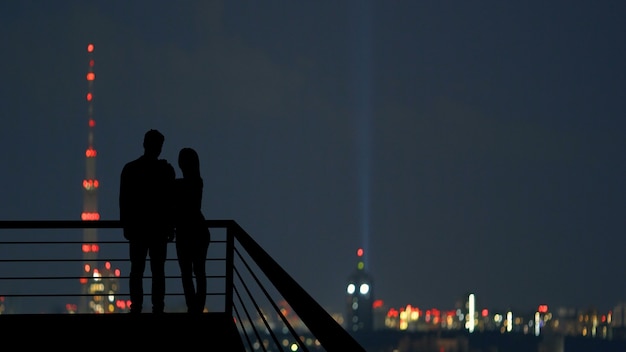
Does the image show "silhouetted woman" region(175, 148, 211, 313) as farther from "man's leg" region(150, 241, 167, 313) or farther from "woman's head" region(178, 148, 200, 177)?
"man's leg" region(150, 241, 167, 313)

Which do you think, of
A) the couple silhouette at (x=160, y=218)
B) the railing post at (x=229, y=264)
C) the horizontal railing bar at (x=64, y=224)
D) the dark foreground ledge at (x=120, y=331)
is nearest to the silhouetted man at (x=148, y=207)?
the couple silhouette at (x=160, y=218)

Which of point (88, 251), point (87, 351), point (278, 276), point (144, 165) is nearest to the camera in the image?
point (278, 276)

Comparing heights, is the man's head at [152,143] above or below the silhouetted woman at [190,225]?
above

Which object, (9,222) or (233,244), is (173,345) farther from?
(9,222)

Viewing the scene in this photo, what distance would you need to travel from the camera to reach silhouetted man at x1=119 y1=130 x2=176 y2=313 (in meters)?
7.93

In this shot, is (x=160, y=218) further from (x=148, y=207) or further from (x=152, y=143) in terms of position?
(x=152, y=143)

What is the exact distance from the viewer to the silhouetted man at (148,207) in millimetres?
7934

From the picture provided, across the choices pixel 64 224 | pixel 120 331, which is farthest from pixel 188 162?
pixel 64 224

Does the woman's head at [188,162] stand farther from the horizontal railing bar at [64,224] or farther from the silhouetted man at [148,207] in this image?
the horizontal railing bar at [64,224]

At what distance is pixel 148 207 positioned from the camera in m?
8.02

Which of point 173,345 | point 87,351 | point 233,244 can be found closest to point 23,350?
point 87,351

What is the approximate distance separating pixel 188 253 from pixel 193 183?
55 centimetres

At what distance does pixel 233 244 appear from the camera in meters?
9.39

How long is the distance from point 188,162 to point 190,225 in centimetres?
50
